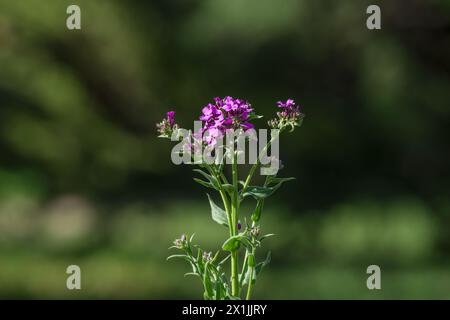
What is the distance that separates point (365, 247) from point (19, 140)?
1.62 m

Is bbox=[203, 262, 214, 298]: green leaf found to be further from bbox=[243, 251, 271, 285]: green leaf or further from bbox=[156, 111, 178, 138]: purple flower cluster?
bbox=[156, 111, 178, 138]: purple flower cluster

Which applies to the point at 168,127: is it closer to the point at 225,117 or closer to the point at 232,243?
the point at 225,117

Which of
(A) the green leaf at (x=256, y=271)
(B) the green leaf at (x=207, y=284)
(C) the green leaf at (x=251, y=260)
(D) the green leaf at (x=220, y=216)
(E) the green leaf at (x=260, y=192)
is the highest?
(E) the green leaf at (x=260, y=192)

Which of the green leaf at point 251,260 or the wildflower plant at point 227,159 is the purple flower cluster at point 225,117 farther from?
the green leaf at point 251,260

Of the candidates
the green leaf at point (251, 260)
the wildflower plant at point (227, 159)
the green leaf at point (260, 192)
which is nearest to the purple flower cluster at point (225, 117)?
the wildflower plant at point (227, 159)

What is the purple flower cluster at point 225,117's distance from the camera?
1181 mm

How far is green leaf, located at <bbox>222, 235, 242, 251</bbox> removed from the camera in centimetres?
119

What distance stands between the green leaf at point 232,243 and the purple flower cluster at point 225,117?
16 cm

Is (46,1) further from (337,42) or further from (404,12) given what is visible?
(404,12)

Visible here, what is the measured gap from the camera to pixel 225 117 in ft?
3.91

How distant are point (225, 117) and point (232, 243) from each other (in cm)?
21

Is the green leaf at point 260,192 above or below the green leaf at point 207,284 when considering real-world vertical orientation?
above

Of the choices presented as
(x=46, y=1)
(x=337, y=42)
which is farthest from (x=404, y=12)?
(x=46, y=1)

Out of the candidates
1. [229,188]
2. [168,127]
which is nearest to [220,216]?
[229,188]
